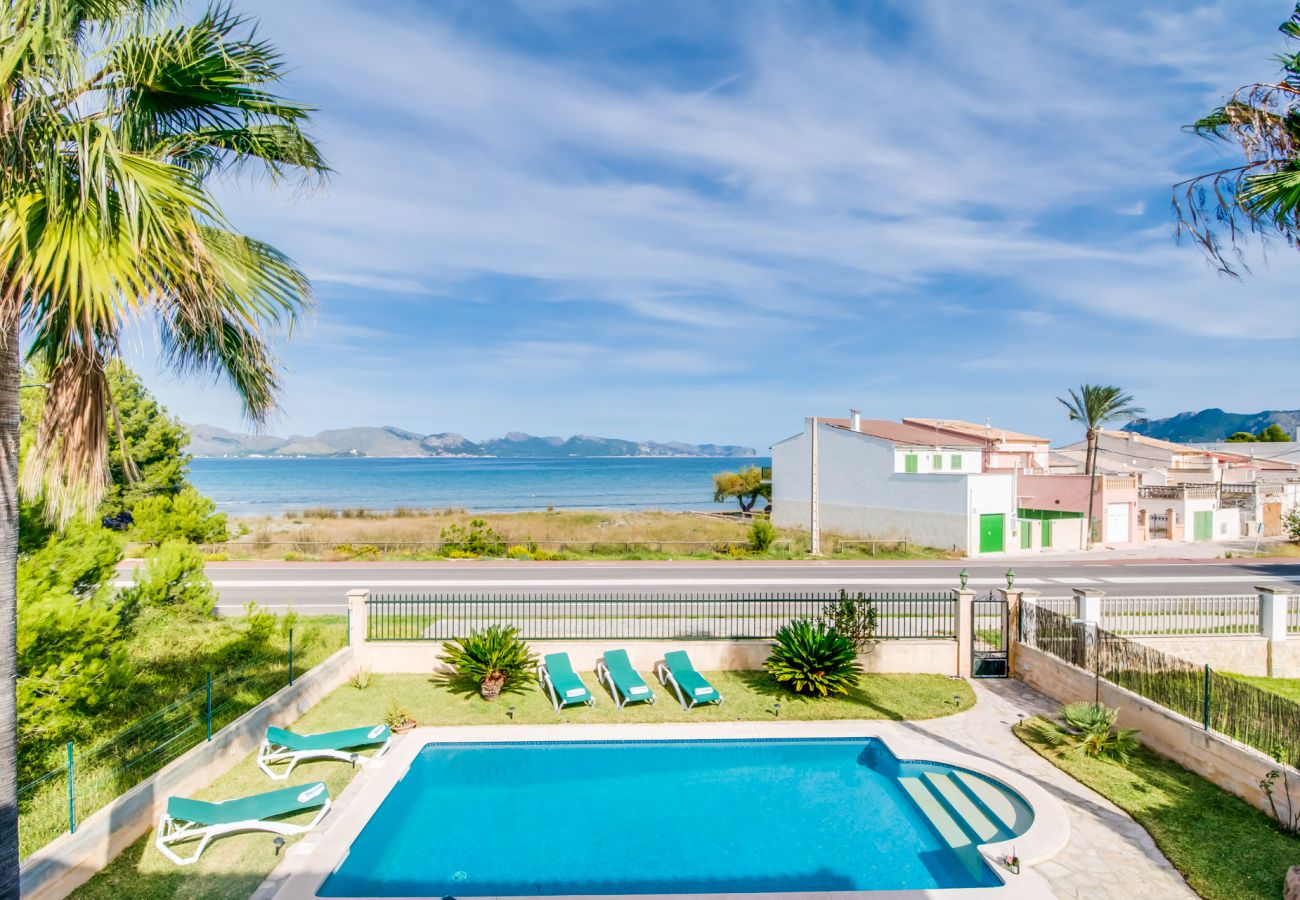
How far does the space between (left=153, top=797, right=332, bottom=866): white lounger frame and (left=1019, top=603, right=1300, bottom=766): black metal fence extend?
1265 centimetres

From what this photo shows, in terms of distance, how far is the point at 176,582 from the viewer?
55.2ft

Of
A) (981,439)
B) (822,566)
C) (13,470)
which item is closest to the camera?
(13,470)

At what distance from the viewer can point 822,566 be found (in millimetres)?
30781

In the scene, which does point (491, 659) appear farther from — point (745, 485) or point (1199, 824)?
point (745, 485)

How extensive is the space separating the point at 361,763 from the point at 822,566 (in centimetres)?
2289

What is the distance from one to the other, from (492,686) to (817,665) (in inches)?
252

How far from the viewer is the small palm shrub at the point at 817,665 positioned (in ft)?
47.0

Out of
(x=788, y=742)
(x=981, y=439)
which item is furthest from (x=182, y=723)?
(x=981, y=439)

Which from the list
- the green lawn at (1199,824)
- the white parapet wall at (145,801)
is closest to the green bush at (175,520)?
the white parapet wall at (145,801)

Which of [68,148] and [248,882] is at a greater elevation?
[68,148]

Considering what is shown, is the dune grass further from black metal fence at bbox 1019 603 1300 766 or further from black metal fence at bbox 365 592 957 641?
black metal fence at bbox 1019 603 1300 766

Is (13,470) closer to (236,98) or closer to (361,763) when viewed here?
(236,98)

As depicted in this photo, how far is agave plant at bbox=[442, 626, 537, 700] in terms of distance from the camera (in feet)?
46.4

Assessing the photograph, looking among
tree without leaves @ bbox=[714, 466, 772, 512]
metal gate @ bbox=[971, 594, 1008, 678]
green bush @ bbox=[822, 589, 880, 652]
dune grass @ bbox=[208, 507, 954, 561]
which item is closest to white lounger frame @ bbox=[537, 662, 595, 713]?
green bush @ bbox=[822, 589, 880, 652]
